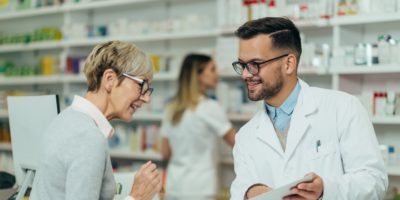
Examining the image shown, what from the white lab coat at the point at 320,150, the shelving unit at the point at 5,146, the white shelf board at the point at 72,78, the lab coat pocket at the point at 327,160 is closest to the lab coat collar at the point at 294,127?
the white lab coat at the point at 320,150

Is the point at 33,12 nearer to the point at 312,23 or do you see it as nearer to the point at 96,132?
the point at 312,23

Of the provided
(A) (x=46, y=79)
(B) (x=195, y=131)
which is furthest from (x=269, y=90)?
(A) (x=46, y=79)

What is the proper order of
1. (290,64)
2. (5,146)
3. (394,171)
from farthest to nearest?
(5,146) → (394,171) → (290,64)

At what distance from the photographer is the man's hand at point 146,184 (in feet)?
7.14

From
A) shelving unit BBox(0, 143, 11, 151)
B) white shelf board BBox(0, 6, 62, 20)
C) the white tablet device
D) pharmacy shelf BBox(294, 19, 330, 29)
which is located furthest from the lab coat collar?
shelving unit BBox(0, 143, 11, 151)

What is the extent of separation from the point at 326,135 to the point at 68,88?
4.24 meters

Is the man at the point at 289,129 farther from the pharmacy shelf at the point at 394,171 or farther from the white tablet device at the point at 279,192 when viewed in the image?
the pharmacy shelf at the point at 394,171

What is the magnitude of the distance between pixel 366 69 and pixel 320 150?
6.05 ft

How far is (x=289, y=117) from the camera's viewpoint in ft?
8.59

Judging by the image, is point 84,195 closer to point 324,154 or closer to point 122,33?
point 324,154

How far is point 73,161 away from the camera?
77.4 inches

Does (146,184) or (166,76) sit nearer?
(146,184)

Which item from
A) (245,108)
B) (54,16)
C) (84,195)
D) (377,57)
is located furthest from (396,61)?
(54,16)

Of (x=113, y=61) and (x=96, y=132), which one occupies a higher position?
(x=113, y=61)
